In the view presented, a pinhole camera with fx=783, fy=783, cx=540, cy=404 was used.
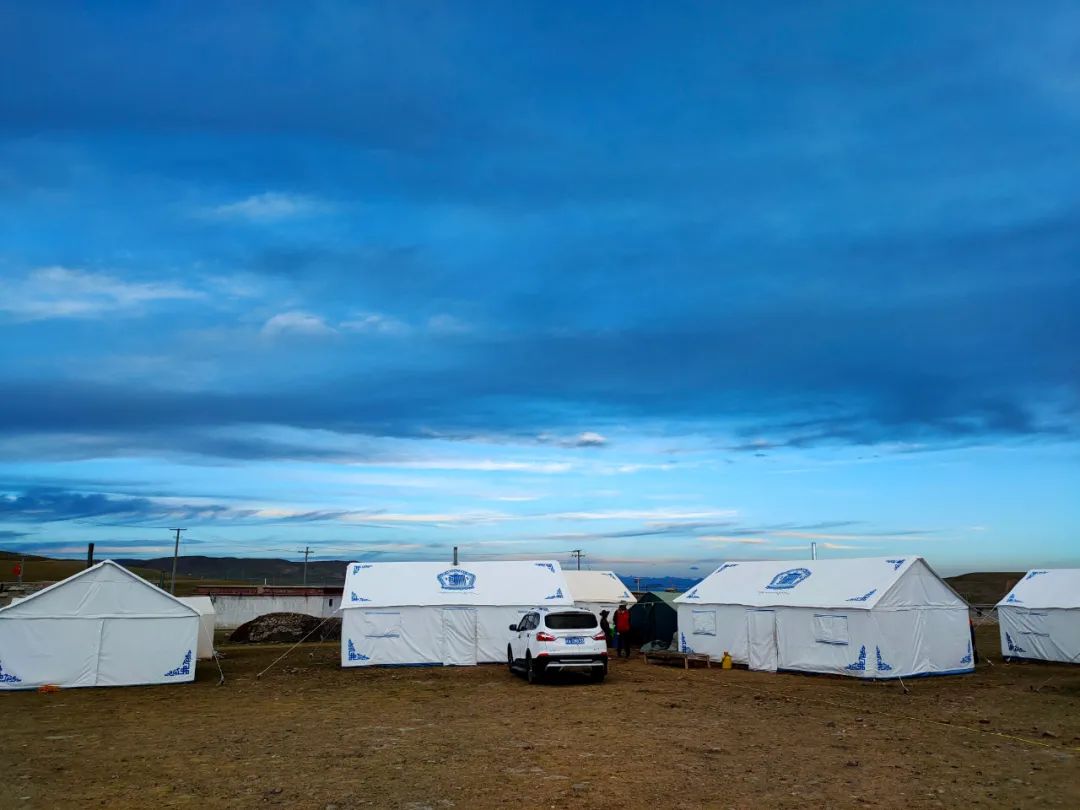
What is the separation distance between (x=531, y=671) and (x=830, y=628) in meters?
8.23

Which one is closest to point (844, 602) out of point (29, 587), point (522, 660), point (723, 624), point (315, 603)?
point (723, 624)

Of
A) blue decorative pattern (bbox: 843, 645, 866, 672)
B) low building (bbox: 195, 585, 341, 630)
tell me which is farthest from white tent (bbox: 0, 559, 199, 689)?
low building (bbox: 195, 585, 341, 630)

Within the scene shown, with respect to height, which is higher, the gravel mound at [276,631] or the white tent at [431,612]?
the white tent at [431,612]

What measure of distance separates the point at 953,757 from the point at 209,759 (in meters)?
10.5

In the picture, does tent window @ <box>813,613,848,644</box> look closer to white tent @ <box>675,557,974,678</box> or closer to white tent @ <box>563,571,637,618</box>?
white tent @ <box>675,557,974,678</box>

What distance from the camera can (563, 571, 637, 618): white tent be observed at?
116ft

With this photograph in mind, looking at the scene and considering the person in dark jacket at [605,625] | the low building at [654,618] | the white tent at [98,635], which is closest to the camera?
the white tent at [98,635]

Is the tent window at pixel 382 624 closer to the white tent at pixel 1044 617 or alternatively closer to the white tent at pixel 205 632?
the white tent at pixel 205 632

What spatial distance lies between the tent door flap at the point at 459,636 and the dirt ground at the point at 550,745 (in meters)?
5.48

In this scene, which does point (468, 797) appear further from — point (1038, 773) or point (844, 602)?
point (844, 602)

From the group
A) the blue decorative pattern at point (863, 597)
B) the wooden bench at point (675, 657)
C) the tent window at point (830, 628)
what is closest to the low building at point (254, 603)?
the wooden bench at point (675, 657)

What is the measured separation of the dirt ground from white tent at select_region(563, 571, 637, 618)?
50.0ft

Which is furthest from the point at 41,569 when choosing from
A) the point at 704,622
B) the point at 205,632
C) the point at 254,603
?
the point at 704,622

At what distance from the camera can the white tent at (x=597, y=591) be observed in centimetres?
3541
